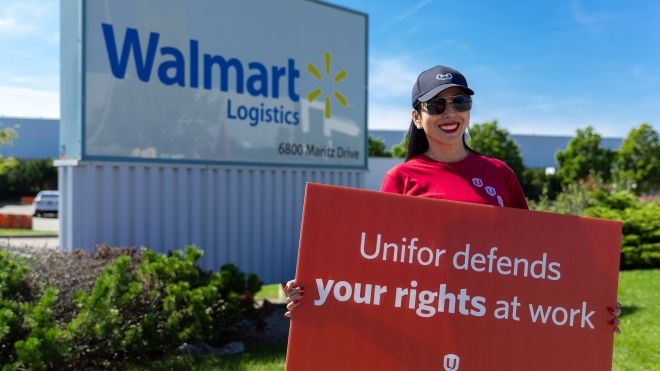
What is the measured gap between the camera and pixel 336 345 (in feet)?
7.73

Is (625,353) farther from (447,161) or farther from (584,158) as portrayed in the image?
(584,158)

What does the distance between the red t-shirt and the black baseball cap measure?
296 mm

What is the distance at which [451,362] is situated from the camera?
237 centimetres

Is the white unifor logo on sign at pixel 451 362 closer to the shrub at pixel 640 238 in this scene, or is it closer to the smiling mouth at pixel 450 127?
the smiling mouth at pixel 450 127

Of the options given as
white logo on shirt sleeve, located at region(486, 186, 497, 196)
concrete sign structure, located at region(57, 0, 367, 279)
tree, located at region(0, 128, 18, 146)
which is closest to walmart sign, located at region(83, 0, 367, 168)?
concrete sign structure, located at region(57, 0, 367, 279)

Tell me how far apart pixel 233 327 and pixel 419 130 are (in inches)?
142

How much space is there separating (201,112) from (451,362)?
4.65 meters

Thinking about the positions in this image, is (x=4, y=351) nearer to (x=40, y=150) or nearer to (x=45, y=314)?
(x=45, y=314)

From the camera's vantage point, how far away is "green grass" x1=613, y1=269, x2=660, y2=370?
4.94 metres

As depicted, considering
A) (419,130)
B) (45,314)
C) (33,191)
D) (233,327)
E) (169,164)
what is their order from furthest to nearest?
(33,191)
(169,164)
(233,327)
(45,314)
(419,130)

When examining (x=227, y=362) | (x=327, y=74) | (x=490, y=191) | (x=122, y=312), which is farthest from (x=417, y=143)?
(x=327, y=74)

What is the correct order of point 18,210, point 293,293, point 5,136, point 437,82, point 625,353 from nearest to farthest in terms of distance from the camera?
1. point 293,293
2. point 437,82
3. point 625,353
4. point 5,136
5. point 18,210

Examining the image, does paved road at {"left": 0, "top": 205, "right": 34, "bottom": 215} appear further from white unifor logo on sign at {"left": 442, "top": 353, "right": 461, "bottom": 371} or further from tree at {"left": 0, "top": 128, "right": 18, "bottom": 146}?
white unifor logo on sign at {"left": 442, "top": 353, "right": 461, "bottom": 371}

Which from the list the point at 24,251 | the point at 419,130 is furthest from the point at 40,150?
the point at 419,130
